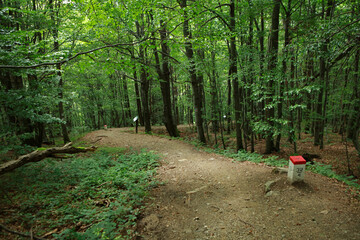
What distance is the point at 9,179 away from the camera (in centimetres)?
425

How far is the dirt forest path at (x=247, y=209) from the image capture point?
3.11 m

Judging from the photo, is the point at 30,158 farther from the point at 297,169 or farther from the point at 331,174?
the point at 331,174

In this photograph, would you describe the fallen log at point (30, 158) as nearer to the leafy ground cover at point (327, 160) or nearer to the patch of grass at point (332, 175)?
the leafy ground cover at point (327, 160)

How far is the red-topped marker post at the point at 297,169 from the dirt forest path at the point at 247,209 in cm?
18

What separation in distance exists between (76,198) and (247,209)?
13.0 feet

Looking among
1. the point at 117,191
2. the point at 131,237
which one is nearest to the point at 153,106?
the point at 117,191

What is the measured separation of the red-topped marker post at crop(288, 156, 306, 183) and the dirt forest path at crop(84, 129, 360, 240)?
18 centimetres

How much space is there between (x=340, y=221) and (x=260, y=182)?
1.84 metres

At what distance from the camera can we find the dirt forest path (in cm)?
311

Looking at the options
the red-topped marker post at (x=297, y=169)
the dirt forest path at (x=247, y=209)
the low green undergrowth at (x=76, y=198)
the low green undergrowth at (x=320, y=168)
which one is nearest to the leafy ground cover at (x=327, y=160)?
the low green undergrowth at (x=320, y=168)

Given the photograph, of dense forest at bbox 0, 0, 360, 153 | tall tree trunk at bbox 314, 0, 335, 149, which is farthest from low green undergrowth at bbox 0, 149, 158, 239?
tall tree trunk at bbox 314, 0, 335, 149

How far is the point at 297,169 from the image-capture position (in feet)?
14.2

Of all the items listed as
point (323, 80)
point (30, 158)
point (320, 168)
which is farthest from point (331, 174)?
point (30, 158)

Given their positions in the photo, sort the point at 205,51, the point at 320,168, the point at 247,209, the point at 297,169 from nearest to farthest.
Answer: the point at 247,209 → the point at 297,169 → the point at 320,168 → the point at 205,51
